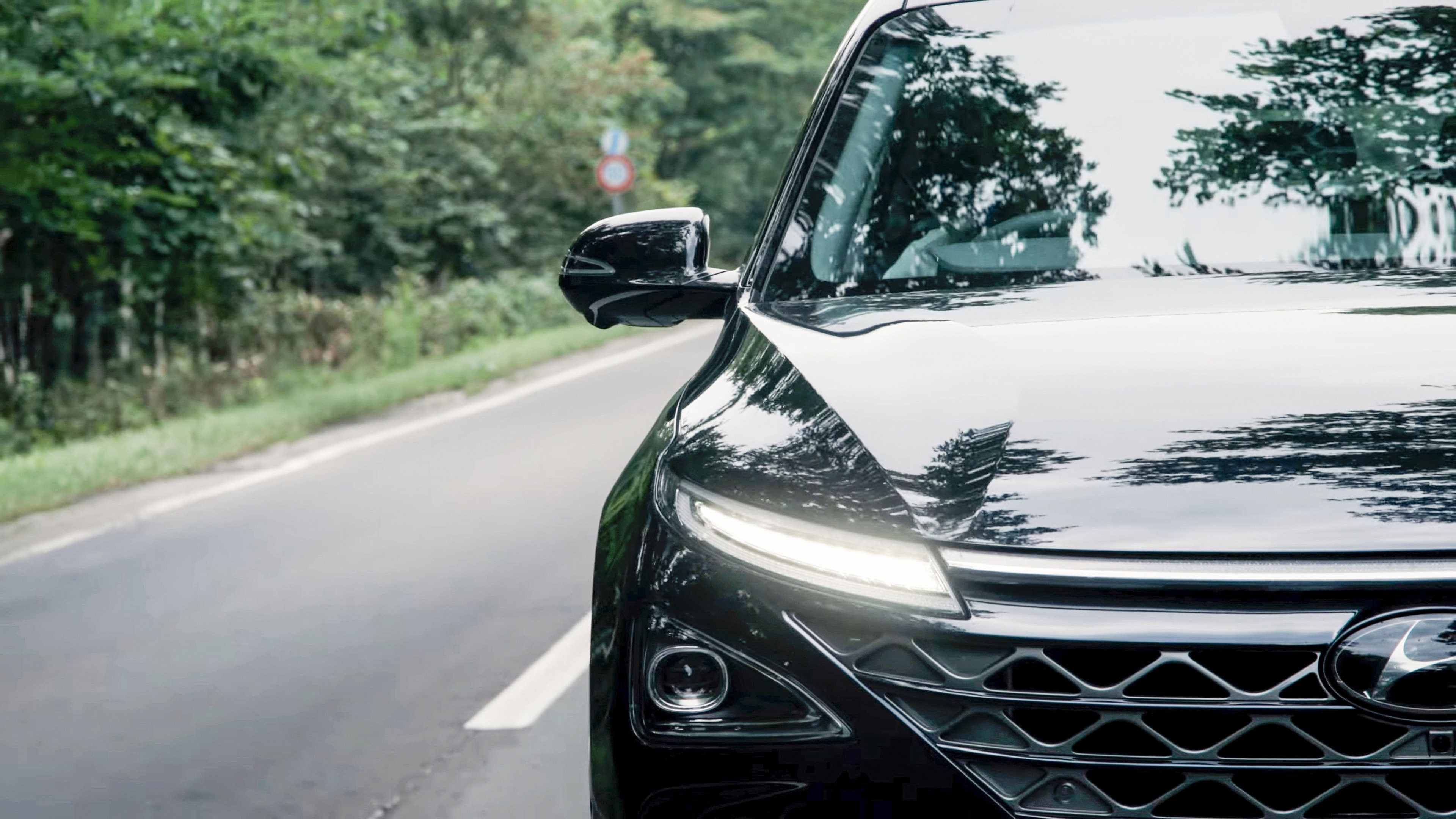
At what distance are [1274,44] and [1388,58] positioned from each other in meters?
0.19

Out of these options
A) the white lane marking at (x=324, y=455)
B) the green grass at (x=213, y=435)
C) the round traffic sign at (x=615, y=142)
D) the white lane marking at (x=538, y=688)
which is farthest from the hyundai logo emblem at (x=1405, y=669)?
the round traffic sign at (x=615, y=142)

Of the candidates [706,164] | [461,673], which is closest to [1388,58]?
[461,673]

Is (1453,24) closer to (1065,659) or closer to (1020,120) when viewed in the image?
(1020,120)

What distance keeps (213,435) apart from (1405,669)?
38.5ft

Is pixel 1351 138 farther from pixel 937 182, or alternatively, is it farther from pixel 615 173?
pixel 615 173

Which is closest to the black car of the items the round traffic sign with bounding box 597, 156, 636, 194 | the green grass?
the green grass

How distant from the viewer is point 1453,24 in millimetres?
3059

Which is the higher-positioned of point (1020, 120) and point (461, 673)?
point (1020, 120)

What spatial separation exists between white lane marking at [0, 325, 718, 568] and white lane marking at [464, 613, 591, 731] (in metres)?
3.57

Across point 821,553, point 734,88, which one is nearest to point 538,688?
point 821,553

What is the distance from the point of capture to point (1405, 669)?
68.6 inches

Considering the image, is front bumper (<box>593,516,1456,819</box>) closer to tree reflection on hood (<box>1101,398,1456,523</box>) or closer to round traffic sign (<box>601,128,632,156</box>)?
tree reflection on hood (<box>1101,398,1456,523</box>)

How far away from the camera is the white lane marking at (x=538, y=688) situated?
512 centimetres

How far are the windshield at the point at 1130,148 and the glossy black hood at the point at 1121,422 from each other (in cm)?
29
